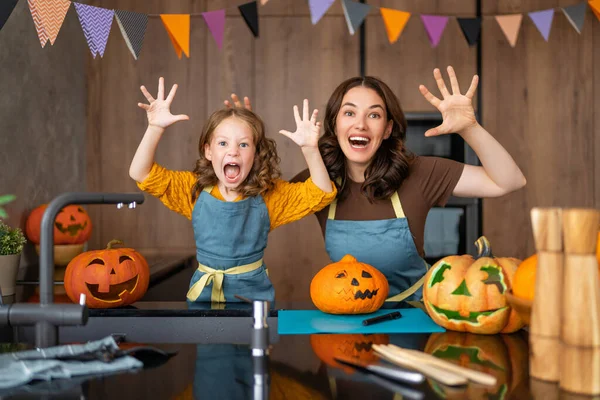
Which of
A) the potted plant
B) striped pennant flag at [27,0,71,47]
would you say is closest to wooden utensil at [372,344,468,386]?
the potted plant

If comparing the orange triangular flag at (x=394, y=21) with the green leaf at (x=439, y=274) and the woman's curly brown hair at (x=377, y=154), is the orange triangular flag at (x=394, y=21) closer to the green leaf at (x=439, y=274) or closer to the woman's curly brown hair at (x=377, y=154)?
the woman's curly brown hair at (x=377, y=154)

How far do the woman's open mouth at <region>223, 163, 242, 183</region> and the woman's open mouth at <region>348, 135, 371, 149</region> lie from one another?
Answer: 1.28 ft

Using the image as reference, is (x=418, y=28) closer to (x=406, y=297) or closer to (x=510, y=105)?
(x=510, y=105)

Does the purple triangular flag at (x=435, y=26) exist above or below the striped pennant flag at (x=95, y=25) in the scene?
above

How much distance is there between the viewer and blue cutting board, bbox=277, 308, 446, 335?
4.22ft

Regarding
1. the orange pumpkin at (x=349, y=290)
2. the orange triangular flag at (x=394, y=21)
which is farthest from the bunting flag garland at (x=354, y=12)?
the orange pumpkin at (x=349, y=290)

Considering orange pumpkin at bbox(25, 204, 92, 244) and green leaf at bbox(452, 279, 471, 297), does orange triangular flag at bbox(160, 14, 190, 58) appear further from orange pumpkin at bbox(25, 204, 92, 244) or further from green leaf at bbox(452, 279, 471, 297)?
green leaf at bbox(452, 279, 471, 297)

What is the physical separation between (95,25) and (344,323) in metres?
1.59

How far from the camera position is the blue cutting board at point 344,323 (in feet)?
4.22

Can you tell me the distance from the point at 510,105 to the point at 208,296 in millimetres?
2555

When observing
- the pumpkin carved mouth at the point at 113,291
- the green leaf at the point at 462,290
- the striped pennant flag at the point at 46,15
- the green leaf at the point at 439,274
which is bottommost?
the pumpkin carved mouth at the point at 113,291

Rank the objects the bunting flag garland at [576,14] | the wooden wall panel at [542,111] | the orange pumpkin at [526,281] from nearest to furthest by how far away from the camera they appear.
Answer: the orange pumpkin at [526,281] < the bunting flag garland at [576,14] < the wooden wall panel at [542,111]

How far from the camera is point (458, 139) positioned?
12.0 feet

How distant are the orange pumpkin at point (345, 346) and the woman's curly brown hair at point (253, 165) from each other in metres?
0.59
